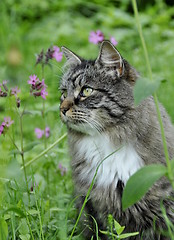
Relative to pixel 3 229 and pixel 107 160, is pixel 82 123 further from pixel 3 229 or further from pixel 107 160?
pixel 3 229

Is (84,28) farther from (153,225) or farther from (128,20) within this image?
(153,225)

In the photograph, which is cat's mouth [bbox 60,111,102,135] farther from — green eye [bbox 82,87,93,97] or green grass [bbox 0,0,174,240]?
green grass [bbox 0,0,174,240]

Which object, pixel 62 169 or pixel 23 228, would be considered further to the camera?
pixel 62 169

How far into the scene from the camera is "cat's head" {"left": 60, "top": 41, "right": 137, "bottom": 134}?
7.34 feet

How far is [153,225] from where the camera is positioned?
2.21 m

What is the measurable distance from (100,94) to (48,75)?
2.25 m

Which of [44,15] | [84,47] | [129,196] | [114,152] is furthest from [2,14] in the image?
[129,196]

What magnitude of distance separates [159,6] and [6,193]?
4.53 m

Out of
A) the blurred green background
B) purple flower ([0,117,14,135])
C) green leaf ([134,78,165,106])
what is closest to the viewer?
green leaf ([134,78,165,106])

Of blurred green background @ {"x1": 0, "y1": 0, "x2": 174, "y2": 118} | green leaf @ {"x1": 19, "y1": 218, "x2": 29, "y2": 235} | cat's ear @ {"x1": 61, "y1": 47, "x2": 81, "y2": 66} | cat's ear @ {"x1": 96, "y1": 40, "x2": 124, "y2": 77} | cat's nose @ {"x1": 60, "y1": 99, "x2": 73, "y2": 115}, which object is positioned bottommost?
green leaf @ {"x1": 19, "y1": 218, "x2": 29, "y2": 235}

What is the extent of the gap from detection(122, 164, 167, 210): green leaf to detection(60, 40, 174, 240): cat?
0.60m

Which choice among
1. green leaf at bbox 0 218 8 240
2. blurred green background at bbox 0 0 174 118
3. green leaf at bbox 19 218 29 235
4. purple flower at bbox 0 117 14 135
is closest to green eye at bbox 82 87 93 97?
purple flower at bbox 0 117 14 135

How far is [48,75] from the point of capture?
446 centimetres

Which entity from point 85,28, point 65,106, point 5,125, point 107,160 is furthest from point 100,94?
point 85,28
